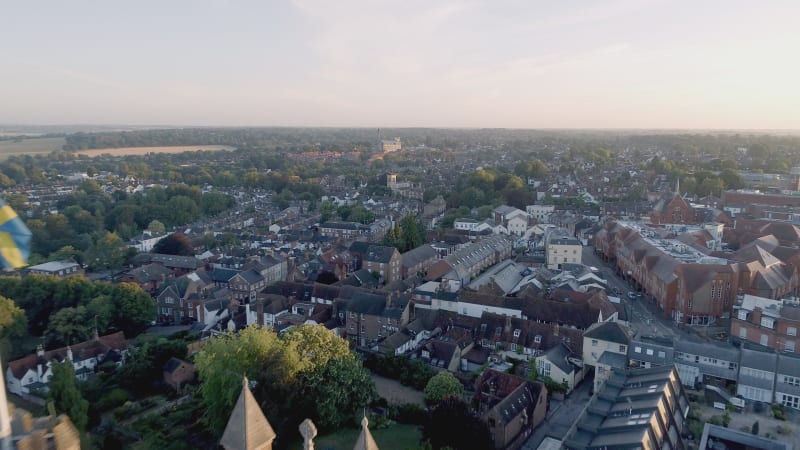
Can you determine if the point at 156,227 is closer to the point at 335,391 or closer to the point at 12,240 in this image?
the point at 335,391

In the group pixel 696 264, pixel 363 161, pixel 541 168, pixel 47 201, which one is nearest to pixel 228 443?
pixel 696 264

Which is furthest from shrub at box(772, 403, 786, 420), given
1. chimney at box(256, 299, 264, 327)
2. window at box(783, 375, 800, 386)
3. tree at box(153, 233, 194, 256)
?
tree at box(153, 233, 194, 256)

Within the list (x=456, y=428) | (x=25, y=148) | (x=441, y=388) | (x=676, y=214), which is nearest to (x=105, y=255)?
A: (x=441, y=388)

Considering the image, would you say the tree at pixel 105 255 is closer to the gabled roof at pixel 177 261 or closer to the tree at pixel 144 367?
the gabled roof at pixel 177 261

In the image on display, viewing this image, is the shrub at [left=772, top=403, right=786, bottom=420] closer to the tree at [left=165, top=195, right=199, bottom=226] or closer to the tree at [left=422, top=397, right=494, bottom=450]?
the tree at [left=422, top=397, right=494, bottom=450]

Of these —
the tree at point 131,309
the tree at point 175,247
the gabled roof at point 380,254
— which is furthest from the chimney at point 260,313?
the tree at point 175,247

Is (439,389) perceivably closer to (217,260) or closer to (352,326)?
(352,326)
